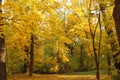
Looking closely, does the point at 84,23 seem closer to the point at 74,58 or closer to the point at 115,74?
the point at 115,74

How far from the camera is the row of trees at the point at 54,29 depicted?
35.4 ft

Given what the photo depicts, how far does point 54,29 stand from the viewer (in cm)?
2634

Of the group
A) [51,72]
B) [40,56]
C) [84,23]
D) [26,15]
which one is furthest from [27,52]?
[26,15]

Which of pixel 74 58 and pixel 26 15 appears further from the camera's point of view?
pixel 74 58

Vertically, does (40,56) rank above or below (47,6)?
below

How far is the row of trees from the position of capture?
10.8m

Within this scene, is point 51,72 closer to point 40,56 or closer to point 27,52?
point 40,56

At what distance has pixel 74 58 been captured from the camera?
47.3m

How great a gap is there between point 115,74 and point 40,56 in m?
18.5

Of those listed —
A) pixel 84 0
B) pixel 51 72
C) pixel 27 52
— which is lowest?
pixel 51 72

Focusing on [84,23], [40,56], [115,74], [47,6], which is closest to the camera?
[47,6]

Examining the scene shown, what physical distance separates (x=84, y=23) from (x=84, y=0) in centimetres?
→ 230

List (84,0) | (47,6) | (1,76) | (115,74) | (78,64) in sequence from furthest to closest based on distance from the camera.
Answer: (78,64) < (84,0) < (115,74) < (47,6) < (1,76)

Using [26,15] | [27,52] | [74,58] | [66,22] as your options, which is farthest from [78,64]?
[26,15]
